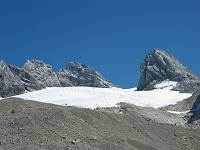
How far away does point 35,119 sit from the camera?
59062mm

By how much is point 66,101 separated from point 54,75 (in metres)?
75.1

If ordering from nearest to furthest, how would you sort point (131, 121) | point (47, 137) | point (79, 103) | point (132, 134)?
point (47, 137) → point (132, 134) → point (131, 121) → point (79, 103)

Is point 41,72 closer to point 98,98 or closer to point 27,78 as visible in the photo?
point 27,78

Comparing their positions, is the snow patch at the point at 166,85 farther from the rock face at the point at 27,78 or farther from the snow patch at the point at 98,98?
the rock face at the point at 27,78

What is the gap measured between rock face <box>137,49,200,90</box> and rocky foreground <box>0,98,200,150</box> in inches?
3499

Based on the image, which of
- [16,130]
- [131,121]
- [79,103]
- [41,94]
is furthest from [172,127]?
[41,94]

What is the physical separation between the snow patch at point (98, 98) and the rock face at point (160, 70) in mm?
23697

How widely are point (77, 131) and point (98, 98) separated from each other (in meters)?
50.3

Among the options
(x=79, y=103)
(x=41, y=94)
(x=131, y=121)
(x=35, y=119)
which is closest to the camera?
(x=35, y=119)

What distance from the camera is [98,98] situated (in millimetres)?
108875

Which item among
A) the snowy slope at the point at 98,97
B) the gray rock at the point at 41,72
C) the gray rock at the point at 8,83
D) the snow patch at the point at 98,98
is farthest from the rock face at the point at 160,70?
the gray rock at the point at 8,83

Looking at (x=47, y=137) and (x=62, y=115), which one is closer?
(x=47, y=137)

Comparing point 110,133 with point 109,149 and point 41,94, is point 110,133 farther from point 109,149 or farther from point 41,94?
point 41,94

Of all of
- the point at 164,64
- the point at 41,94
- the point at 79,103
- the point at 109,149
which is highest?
the point at 164,64
